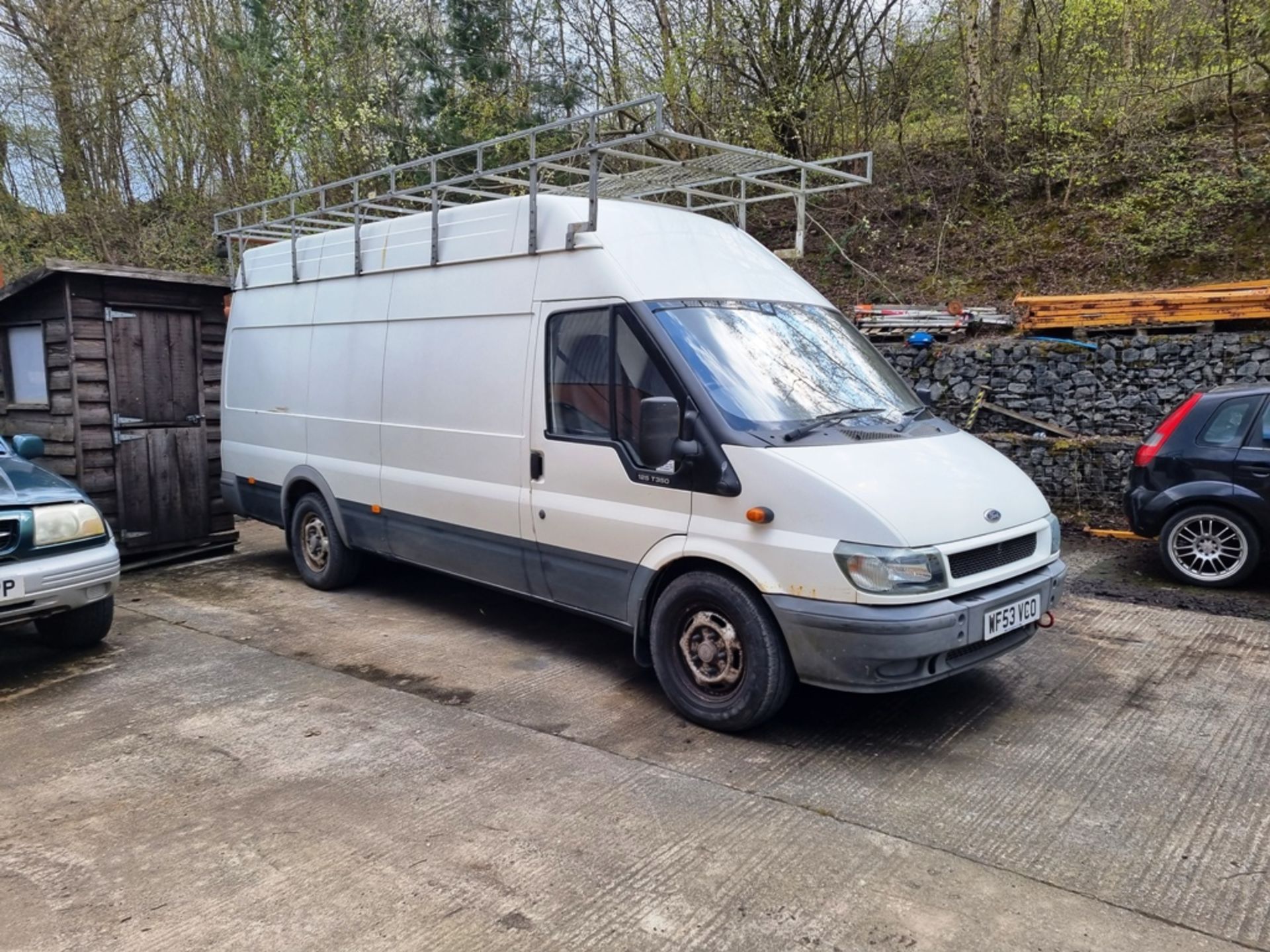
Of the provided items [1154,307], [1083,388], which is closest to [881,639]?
[1083,388]

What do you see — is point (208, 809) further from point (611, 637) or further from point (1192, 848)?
point (1192, 848)

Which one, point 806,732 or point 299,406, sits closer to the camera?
point 806,732

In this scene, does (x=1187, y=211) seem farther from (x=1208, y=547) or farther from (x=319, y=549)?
(x=319, y=549)

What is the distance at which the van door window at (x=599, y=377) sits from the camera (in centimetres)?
448

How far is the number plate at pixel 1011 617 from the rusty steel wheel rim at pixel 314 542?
4857mm

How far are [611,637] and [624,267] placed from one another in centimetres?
245

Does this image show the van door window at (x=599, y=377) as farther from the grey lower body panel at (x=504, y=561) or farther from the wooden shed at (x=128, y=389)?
the wooden shed at (x=128, y=389)

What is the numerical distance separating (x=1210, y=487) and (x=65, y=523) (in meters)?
7.72

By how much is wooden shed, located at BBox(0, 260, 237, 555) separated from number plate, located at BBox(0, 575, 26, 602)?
291 centimetres

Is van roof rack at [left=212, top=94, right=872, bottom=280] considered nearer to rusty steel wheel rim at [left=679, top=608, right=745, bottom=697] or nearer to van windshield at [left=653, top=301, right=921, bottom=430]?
van windshield at [left=653, top=301, right=921, bottom=430]

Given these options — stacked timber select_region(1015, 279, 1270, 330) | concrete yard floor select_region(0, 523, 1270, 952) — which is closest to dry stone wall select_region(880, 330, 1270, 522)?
stacked timber select_region(1015, 279, 1270, 330)

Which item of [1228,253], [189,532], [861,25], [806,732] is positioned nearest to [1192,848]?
[806,732]

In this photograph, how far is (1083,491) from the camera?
8914mm

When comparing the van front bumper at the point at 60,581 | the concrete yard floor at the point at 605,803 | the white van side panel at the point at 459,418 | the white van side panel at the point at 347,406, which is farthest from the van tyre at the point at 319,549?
the van front bumper at the point at 60,581
